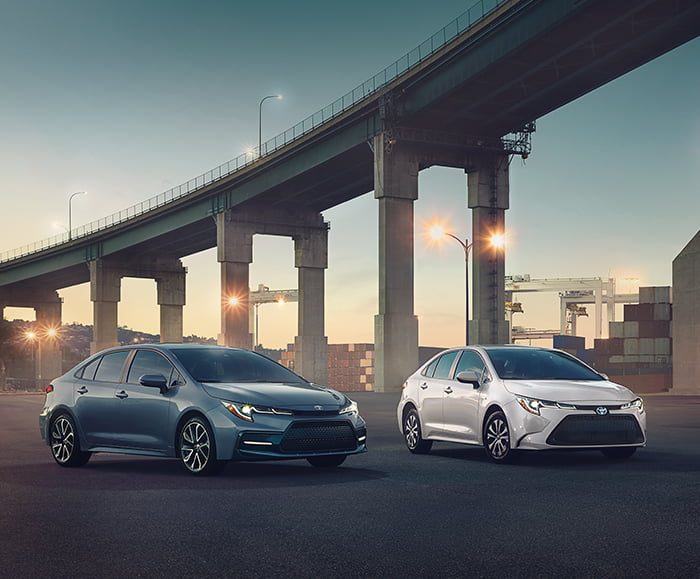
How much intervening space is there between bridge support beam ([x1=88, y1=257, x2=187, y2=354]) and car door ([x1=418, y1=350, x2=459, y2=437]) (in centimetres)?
6819

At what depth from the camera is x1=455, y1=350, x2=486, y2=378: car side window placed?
12578 mm

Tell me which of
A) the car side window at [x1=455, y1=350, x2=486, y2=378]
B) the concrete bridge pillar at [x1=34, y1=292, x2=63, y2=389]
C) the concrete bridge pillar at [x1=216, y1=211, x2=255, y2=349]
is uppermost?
the concrete bridge pillar at [x1=216, y1=211, x2=255, y2=349]

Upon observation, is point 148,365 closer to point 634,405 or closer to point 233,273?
point 634,405

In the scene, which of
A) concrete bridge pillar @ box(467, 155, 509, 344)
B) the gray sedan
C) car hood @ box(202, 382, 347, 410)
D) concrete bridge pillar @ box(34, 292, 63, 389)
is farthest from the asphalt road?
concrete bridge pillar @ box(34, 292, 63, 389)

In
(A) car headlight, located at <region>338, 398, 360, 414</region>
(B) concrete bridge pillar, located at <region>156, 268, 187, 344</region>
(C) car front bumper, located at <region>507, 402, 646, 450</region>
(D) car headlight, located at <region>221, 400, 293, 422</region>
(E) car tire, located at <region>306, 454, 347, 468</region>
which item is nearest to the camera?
(D) car headlight, located at <region>221, 400, 293, 422</region>

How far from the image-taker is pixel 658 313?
7894 cm

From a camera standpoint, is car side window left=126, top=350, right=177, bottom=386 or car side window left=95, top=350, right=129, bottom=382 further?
car side window left=95, top=350, right=129, bottom=382

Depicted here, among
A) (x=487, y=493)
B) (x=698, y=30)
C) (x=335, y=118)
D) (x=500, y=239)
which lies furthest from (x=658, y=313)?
(x=487, y=493)

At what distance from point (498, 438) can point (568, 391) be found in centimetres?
107

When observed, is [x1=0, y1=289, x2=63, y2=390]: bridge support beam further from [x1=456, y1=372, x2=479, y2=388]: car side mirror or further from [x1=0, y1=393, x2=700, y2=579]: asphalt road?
[x1=456, y1=372, x2=479, y2=388]: car side mirror

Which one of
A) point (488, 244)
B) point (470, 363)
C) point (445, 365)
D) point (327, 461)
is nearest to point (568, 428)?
point (470, 363)

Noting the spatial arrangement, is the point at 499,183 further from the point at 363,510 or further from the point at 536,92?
the point at 363,510

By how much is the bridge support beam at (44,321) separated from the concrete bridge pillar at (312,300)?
50404 millimetres

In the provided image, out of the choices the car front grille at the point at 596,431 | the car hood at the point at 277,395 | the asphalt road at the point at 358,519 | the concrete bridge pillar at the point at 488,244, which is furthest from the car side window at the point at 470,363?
the concrete bridge pillar at the point at 488,244
